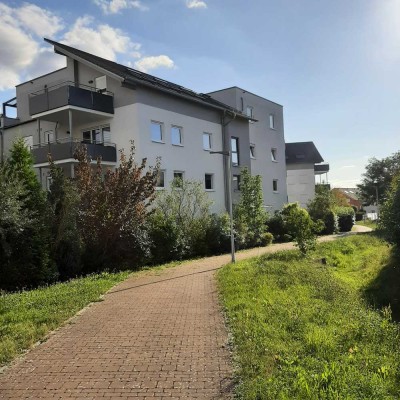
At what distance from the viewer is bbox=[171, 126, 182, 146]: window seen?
2358cm

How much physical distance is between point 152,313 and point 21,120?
2408 centimetres

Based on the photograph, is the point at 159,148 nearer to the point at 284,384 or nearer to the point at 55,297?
the point at 55,297

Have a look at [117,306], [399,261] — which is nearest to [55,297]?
[117,306]

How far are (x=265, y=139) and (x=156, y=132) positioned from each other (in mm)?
12885

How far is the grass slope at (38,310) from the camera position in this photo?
20.6 ft

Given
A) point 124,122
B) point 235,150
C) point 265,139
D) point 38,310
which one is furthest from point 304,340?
point 265,139

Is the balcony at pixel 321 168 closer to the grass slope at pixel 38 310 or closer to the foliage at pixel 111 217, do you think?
the foliage at pixel 111 217

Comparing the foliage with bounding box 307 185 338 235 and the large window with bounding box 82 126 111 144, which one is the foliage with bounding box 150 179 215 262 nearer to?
the large window with bounding box 82 126 111 144

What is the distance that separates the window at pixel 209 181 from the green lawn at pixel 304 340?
1442 centimetres

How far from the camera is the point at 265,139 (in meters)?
33.2

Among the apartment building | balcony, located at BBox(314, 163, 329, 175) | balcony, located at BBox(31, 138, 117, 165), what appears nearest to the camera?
balcony, located at BBox(31, 138, 117, 165)

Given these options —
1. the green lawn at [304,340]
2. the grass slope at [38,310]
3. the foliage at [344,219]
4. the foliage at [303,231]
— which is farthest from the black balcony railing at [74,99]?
the foliage at [344,219]

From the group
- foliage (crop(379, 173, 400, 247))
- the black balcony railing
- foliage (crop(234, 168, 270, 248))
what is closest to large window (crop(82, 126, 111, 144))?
the black balcony railing

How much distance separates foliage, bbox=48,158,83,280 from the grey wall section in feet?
59.6
